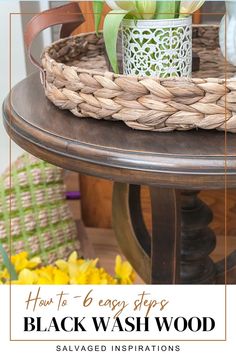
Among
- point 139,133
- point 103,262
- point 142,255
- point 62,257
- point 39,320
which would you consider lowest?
point 103,262

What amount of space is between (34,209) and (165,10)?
2.19ft

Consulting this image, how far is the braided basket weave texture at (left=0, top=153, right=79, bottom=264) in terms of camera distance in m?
1.10

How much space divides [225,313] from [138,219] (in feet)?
1.38

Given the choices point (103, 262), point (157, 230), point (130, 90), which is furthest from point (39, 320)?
point (103, 262)

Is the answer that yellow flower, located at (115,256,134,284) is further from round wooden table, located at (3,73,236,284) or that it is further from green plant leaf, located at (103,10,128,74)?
green plant leaf, located at (103,10,128,74)

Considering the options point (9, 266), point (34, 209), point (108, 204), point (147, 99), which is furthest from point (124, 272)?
point (108, 204)

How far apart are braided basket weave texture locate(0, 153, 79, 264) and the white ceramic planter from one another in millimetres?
580

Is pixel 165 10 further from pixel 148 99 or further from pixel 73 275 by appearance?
pixel 73 275

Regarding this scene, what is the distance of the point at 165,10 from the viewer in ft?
1.80

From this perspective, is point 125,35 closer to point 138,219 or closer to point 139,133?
point 139,133

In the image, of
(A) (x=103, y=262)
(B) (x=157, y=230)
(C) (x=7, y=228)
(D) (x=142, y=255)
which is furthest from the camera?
(A) (x=103, y=262)

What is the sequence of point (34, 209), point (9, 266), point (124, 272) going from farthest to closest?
point (34, 209), point (124, 272), point (9, 266)

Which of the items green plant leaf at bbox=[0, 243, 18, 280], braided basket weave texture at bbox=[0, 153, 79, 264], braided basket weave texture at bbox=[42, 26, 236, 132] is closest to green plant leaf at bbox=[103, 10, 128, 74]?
braided basket weave texture at bbox=[42, 26, 236, 132]

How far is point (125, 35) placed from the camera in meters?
0.58
